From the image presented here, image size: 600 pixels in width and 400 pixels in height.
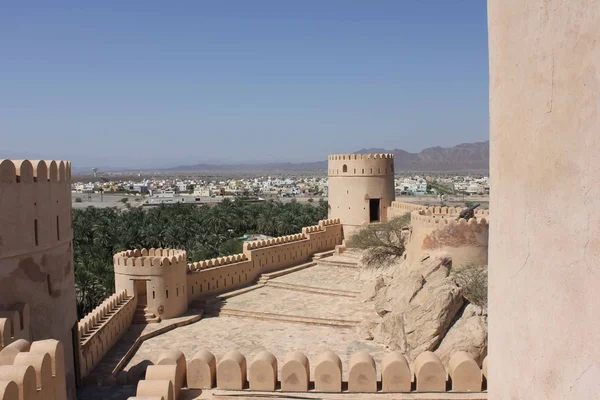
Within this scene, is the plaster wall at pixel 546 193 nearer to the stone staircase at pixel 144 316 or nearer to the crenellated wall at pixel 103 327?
the crenellated wall at pixel 103 327

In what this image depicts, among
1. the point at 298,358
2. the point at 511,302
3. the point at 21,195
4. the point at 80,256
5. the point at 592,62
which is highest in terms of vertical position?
the point at 592,62

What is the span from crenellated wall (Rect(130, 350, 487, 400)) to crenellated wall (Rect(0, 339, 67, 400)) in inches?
31.1

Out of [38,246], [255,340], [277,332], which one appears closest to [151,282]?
[255,340]

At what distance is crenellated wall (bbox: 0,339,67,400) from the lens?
3746 millimetres

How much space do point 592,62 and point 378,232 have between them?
17.0 metres

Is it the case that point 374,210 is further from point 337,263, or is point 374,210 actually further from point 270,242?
point 270,242

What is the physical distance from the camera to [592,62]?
2.14 m

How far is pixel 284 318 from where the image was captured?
15.0 meters

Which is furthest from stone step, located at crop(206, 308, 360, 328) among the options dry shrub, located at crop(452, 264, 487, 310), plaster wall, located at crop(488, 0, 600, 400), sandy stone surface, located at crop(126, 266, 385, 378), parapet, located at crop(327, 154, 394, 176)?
plaster wall, located at crop(488, 0, 600, 400)

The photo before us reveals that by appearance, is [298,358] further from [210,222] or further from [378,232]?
[210,222]

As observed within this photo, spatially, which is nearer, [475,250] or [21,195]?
[21,195]

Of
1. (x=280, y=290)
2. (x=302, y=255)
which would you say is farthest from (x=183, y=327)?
(x=302, y=255)

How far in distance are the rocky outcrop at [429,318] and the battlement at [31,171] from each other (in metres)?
7.88

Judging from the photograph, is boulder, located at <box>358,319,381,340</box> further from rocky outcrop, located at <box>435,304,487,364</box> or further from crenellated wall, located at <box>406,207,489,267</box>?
rocky outcrop, located at <box>435,304,487,364</box>
